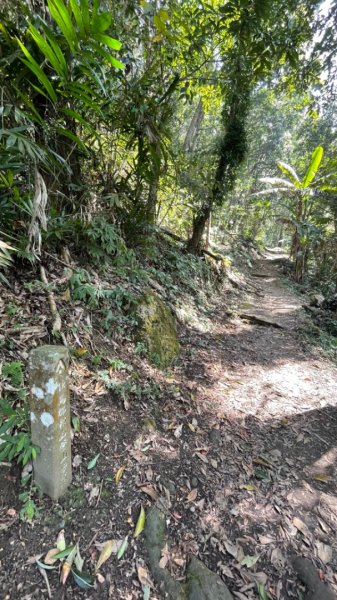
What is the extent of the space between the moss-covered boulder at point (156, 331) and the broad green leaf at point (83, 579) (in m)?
1.90

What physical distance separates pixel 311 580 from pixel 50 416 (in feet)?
6.04

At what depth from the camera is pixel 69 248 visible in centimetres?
340

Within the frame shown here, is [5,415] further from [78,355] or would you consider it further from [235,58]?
[235,58]

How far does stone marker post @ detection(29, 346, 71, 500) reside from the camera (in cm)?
139

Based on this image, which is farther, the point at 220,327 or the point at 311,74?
the point at 220,327

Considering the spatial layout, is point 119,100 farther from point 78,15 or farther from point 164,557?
point 164,557

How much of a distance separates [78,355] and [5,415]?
34.0 inches

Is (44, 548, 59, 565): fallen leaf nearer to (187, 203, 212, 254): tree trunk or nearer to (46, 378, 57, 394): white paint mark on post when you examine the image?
(46, 378, 57, 394): white paint mark on post

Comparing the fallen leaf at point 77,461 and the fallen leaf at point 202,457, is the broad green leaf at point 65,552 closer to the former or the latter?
the fallen leaf at point 77,461

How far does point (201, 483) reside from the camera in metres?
2.17

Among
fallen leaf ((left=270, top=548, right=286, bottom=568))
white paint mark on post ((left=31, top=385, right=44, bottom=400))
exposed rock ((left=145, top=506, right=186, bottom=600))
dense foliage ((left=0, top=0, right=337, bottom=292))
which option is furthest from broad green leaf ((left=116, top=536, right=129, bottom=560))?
dense foliage ((left=0, top=0, right=337, bottom=292))

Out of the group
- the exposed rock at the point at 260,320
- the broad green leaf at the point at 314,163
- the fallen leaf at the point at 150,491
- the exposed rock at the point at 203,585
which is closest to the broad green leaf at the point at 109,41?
the fallen leaf at the point at 150,491

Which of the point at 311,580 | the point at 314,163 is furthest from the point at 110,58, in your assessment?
the point at 314,163

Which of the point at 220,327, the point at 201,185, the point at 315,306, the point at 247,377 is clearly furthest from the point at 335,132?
the point at 247,377
